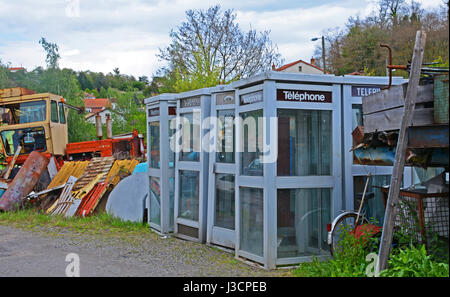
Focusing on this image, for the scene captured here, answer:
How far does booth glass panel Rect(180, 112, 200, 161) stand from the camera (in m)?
9.21

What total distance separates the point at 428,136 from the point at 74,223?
30.5 feet

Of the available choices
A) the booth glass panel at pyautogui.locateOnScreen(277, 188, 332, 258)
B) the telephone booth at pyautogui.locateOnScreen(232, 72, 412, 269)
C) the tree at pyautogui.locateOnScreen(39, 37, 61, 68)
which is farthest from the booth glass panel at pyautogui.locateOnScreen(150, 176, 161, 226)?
the tree at pyautogui.locateOnScreen(39, 37, 61, 68)

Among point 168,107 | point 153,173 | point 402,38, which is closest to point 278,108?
point 168,107

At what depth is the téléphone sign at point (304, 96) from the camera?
6.93 m

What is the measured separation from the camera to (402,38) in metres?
23.0

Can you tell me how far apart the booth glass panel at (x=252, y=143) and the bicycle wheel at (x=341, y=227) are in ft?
4.21

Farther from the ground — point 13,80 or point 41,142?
point 13,80

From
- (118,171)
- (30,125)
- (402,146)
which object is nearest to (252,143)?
(402,146)

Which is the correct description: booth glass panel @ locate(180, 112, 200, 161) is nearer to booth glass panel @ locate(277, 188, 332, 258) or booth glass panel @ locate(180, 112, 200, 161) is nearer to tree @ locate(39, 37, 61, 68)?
booth glass panel @ locate(277, 188, 332, 258)

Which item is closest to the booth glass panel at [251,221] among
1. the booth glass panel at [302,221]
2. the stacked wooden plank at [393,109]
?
the booth glass panel at [302,221]

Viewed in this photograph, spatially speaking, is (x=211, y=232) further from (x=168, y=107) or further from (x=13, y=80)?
(x=13, y=80)

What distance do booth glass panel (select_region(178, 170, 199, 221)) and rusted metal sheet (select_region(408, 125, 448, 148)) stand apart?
4910 millimetres

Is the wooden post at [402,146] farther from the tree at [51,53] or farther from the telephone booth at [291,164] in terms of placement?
the tree at [51,53]
